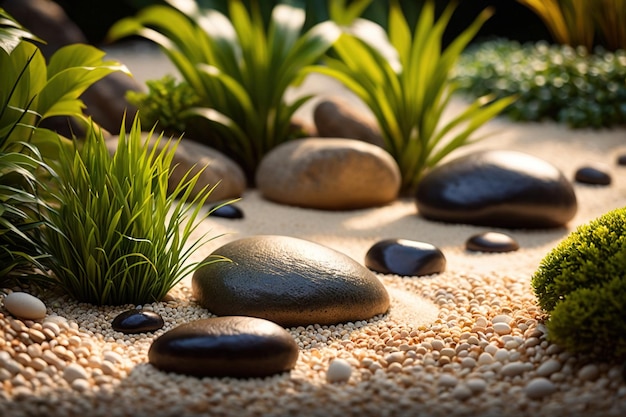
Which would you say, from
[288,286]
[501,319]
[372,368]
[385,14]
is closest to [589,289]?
[501,319]

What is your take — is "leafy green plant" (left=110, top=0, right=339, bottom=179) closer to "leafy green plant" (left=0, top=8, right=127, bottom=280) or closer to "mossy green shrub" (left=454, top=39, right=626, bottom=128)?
"leafy green plant" (left=0, top=8, right=127, bottom=280)

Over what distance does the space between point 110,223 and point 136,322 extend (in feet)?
1.28

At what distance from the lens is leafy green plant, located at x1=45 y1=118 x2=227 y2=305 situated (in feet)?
9.41

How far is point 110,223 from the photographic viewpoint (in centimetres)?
288

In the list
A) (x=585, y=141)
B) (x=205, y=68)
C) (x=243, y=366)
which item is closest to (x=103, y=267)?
(x=243, y=366)

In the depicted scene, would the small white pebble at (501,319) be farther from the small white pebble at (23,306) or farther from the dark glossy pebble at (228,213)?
the dark glossy pebble at (228,213)

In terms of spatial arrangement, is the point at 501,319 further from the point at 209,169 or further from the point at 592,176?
the point at 592,176

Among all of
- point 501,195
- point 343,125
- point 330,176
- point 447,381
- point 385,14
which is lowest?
point 447,381

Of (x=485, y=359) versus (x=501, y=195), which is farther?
(x=501, y=195)

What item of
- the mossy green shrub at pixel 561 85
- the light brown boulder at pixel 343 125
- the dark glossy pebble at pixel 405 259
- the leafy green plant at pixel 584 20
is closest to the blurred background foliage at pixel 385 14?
the mossy green shrub at pixel 561 85

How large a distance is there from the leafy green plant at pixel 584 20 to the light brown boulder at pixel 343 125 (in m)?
3.78

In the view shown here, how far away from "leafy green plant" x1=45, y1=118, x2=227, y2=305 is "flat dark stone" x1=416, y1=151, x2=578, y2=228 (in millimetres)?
2260

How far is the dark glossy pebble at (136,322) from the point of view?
2807mm

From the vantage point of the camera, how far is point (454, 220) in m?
4.80
